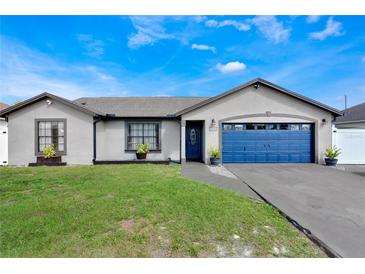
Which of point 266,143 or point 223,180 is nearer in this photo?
point 223,180

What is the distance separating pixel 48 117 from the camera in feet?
38.8

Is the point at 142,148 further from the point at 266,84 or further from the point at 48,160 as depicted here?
the point at 266,84

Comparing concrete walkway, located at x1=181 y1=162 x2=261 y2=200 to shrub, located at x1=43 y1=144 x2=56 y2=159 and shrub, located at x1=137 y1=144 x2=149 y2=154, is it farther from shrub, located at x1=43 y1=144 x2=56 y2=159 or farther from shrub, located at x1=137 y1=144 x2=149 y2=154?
shrub, located at x1=43 y1=144 x2=56 y2=159

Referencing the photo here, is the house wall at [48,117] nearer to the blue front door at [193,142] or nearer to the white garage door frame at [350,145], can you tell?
the blue front door at [193,142]

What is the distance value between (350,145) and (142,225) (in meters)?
13.4

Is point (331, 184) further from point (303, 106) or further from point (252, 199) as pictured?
point (303, 106)

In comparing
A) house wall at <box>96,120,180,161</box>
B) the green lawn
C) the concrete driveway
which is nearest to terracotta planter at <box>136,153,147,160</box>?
house wall at <box>96,120,180,161</box>

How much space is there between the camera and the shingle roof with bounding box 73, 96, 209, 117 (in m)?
13.0

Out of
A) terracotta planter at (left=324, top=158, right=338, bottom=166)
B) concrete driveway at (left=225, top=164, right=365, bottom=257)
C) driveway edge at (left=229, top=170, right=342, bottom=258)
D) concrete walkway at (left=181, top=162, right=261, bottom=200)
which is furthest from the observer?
terracotta planter at (left=324, top=158, right=338, bottom=166)

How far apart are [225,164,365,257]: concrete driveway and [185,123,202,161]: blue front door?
4258 millimetres

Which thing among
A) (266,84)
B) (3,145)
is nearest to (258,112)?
(266,84)
